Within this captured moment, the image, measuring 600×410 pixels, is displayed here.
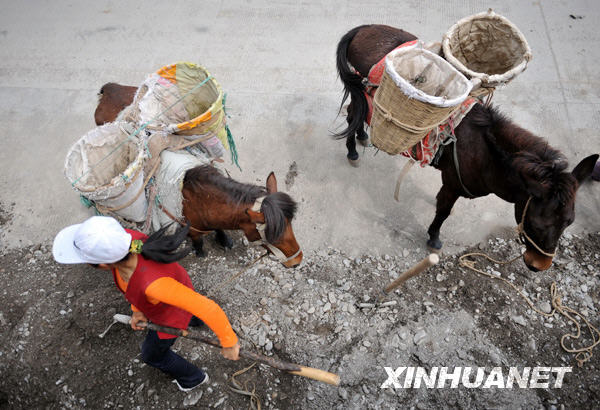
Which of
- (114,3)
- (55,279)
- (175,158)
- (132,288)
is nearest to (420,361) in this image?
(132,288)

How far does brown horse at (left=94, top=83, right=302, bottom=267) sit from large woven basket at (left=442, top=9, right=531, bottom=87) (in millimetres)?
1798

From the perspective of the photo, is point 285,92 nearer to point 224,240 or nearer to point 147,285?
point 224,240

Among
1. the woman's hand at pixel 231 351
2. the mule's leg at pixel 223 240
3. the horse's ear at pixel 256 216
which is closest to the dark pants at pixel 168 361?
the woman's hand at pixel 231 351

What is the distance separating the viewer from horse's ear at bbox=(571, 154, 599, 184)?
7.88ft

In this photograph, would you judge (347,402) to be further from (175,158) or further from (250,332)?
(175,158)

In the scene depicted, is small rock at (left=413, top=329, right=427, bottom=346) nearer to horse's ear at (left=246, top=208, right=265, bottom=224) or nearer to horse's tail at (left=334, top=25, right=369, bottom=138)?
horse's ear at (left=246, top=208, right=265, bottom=224)

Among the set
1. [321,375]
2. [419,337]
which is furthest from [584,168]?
[321,375]

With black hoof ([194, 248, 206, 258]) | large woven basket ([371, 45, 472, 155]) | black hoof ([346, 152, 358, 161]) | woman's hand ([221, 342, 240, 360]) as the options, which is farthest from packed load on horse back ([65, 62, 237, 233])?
black hoof ([346, 152, 358, 161])

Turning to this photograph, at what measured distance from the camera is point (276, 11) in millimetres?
6316

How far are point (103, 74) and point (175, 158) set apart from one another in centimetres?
372

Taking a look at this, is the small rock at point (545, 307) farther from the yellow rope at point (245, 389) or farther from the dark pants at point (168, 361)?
the dark pants at point (168, 361)

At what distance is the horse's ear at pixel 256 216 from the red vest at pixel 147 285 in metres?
0.61

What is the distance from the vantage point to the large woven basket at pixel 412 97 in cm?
255

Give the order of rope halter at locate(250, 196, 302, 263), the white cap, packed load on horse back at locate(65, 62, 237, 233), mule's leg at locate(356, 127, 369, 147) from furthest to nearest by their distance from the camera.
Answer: mule's leg at locate(356, 127, 369, 147)
packed load on horse back at locate(65, 62, 237, 233)
rope halter at locate(250, 196, 302, 263)
the white cap
